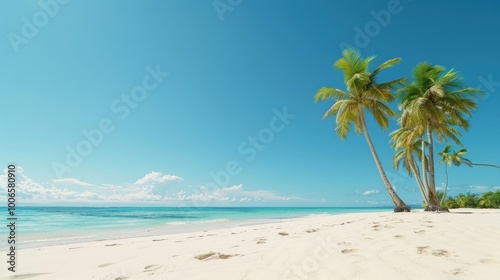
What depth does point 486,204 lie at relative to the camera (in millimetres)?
24234

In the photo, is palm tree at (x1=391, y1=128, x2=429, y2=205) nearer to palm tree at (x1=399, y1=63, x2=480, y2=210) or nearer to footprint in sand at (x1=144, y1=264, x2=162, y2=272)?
palm tree at (x1=399, y1=63, x2=480, y2=210)

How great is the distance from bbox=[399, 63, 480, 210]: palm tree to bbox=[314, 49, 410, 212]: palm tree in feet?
3.26

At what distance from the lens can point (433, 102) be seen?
1438 cm

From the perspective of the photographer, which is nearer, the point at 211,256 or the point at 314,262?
the point at 314,262

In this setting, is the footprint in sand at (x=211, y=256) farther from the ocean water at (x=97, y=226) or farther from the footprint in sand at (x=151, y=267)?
the ocean water at (x=97, y=226)

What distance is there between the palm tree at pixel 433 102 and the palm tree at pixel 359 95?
3.26ft

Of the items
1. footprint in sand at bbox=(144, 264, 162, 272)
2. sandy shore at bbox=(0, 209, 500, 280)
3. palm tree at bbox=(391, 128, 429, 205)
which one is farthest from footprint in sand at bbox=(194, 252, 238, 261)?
palm tree at bbox=(391, 128, 429, 205)

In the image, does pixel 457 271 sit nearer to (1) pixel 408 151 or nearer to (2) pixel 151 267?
(2) pixel 151 267

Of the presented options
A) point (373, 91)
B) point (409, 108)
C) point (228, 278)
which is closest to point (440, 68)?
point (409, 108)

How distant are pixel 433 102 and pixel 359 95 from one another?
3824 mm

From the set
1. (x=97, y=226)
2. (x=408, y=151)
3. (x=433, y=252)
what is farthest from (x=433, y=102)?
(x=97, y=226)

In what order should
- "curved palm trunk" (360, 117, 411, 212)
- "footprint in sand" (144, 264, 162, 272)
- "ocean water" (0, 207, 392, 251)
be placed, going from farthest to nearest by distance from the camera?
"curved palm trunk" (360, 117, 411, 212)
"ocean water" (0, 207, 392, 251)
"footprint in sand" (144, 264, 162, 272)

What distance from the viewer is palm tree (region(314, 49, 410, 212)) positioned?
14727 millimetres

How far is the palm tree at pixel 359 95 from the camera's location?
14727mm
